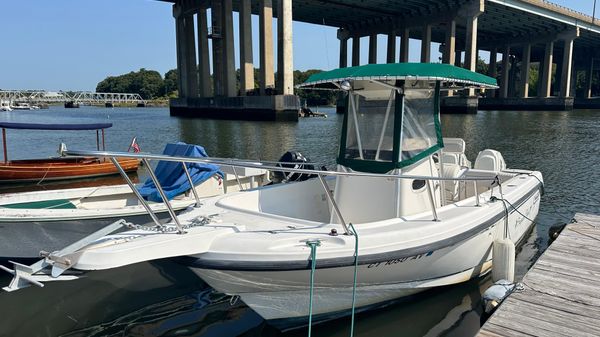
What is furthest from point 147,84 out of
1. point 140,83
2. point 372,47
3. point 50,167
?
point 50,167

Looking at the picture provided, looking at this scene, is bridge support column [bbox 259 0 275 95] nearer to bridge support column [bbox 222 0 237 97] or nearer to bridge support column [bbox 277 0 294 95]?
bridge support column [bbox 277 0 294 95]

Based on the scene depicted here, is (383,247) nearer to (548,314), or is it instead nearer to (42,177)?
(548,314)

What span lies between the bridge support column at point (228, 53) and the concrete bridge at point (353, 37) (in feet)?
0.37

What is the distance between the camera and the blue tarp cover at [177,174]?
736 cm

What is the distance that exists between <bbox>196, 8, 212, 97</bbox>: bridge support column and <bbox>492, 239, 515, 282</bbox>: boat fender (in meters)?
51.8

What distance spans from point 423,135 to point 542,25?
7258cm

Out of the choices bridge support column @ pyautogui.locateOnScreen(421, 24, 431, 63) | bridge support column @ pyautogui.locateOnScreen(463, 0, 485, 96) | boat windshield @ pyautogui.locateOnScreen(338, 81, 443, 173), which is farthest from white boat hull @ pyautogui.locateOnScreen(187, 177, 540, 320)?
bridge support column @ pyautogui.locateOnScreen(421, 24, 431, 63)

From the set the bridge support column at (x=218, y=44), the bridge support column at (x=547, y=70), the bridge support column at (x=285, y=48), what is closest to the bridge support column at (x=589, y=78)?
the bridge support column at (x=547, y=70)

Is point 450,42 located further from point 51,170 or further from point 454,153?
point 454,153

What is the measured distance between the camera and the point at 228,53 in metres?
48.4

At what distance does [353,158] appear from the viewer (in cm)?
544

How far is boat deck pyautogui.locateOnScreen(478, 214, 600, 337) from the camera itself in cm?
391

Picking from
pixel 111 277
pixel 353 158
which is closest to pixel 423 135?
pixel 353 158

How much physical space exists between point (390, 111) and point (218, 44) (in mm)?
48768
